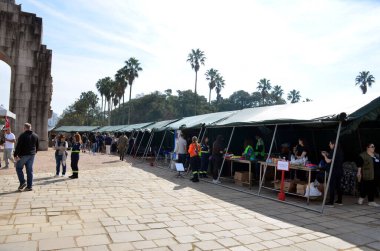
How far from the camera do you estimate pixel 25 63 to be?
20.7 metres

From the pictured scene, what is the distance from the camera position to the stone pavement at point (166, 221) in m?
4.49

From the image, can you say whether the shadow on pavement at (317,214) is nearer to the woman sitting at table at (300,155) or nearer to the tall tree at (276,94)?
Result: the woman sitting at table at (300,155)

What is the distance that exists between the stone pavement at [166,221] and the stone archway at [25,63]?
14251mm

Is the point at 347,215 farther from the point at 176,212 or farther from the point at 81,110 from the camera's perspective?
the point at 81,110

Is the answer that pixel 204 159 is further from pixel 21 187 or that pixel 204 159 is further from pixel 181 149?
pixel 21 187

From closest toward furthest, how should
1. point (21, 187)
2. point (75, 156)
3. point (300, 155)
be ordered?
point (21, 187)
point (300, 155)
point (75, 156)

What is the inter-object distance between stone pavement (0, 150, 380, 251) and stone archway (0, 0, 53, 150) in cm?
1425

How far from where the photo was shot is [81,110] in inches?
2314

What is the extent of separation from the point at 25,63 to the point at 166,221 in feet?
63.6

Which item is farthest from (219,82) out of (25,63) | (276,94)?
(25,63)

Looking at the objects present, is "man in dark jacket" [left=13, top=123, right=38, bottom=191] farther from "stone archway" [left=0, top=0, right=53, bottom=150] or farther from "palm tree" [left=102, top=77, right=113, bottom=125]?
"palm tree" [left=102, top=77, right=113, bottom=125]

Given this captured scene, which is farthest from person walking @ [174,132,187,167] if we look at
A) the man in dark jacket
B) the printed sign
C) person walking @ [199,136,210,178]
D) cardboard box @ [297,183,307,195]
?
the man in dark jacket

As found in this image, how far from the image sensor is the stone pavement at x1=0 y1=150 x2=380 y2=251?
449cm

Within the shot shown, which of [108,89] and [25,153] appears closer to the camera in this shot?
[25,153]
